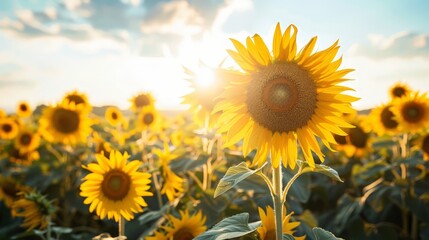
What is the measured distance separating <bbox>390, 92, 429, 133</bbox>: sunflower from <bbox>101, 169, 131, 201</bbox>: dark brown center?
3.70m

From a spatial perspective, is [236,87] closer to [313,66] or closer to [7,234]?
[313,66]

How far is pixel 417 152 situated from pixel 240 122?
14.8ft

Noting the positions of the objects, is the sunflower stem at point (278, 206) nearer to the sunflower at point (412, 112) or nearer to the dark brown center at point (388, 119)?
the sunflower at point (412, 112)

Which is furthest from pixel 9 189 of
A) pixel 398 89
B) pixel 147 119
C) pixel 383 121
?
pixel 398 89

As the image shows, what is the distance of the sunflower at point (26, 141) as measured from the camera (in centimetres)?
734

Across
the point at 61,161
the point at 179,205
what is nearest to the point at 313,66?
the point at 179,205

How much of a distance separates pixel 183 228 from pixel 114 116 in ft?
19.4

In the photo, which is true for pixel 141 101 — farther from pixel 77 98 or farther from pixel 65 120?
pixel 65 120

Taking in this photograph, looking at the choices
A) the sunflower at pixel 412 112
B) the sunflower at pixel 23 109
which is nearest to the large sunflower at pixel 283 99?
the sunflower at pixel 412 112

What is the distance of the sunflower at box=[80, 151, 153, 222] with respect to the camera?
3.13m

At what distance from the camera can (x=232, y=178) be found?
1995 mm

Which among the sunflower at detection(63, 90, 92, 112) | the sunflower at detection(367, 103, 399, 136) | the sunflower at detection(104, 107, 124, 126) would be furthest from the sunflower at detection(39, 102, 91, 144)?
the sunflower at detection(367, 103, 399, 136)

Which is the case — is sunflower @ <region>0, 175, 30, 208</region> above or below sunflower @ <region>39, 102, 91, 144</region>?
below

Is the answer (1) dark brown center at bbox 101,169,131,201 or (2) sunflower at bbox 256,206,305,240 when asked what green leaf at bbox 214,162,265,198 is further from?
(1) dark brown center at bbox 101,169,131,201
